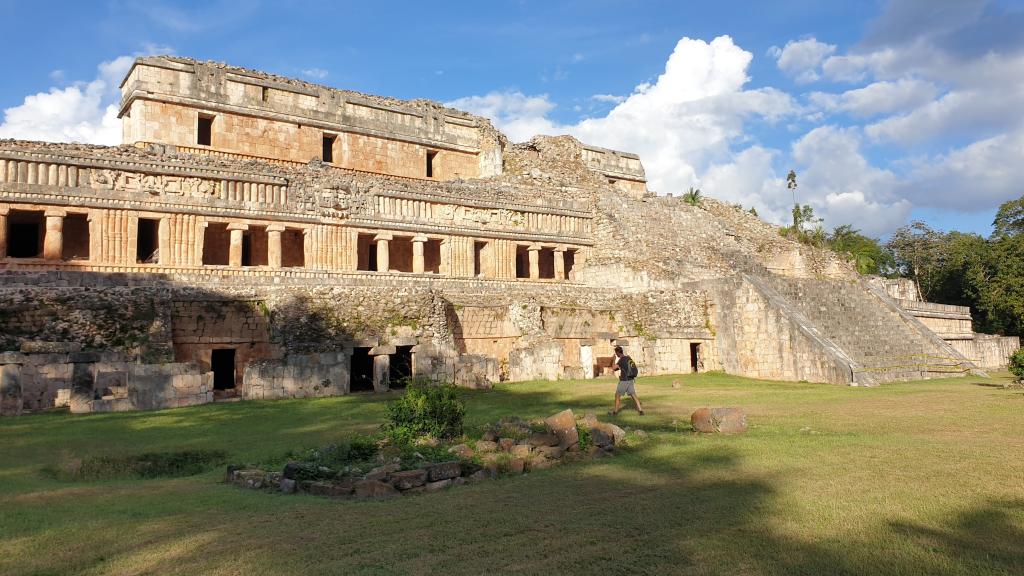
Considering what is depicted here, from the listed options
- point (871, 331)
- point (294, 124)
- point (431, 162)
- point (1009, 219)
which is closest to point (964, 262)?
point (1009, 219)

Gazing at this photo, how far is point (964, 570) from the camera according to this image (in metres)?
4.21

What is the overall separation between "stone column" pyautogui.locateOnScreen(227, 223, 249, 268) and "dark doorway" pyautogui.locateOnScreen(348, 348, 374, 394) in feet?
16.4

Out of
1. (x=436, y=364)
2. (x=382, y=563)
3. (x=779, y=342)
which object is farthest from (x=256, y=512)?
(x=779, y=342)

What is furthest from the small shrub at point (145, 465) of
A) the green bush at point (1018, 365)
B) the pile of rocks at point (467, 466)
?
the green bush at point (1018, 365)

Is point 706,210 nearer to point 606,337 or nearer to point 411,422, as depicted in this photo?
point 606,337

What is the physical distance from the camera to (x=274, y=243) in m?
21.4

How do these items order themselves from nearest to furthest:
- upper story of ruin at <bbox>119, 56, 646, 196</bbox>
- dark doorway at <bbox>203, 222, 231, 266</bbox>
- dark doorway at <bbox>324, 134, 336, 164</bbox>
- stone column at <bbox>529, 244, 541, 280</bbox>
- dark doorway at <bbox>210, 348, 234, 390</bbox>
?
dark doorway at <bbox>210, 348, 234, 390</bbox> → dark doorway at <bbox>203, 222, 231, 266</bbox> → upper story of ruin at <bbox>119, 56, 646, 196</bbox> → stone column at <bbox>529, 244, 541, 280</bbox> → dark doorway at <bbox>324, 134, 336, 164</bbox>

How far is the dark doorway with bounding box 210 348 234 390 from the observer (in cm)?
1862

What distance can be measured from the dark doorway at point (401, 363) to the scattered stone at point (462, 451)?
390 inches

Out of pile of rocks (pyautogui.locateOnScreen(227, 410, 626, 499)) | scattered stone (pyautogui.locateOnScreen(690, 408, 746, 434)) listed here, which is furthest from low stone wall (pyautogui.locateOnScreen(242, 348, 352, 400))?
scattered stone (pyautogui.locateOnScreen(690, 408, 746, 434))

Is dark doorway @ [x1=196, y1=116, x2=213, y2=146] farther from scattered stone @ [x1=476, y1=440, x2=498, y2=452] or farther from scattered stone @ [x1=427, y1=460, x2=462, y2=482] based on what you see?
scattered stone @ [x1=427, y1=460, x2=462, y2=482]

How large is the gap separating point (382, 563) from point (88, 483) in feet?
16.3

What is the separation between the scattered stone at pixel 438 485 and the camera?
22.8 feet

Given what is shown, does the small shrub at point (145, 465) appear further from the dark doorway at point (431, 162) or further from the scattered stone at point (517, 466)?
the dark doorway at point (431, 162)
